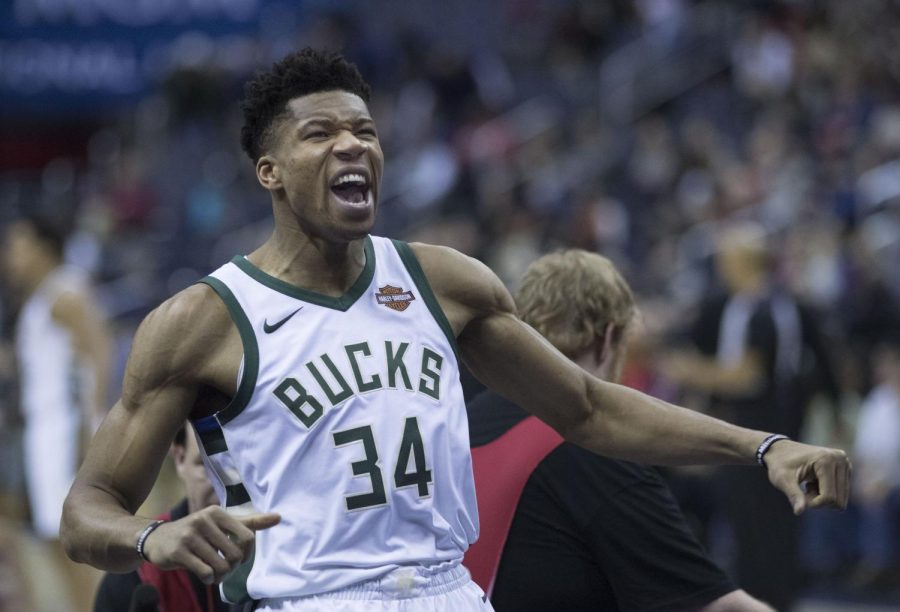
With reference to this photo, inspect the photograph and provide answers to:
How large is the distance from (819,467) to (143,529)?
55.2 inches

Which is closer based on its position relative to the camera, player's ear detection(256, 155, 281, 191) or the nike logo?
the nike logo

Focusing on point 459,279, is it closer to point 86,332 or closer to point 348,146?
point 348,146

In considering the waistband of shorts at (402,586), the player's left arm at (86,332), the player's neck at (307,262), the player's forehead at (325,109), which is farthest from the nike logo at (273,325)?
the player's left arm at (86,332)

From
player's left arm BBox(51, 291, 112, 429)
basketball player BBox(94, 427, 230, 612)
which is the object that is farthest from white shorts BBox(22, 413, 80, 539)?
basketball player BBox(94, 427, 230, 612)

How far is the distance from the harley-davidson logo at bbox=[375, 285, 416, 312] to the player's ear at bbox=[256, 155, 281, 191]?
0.34 m

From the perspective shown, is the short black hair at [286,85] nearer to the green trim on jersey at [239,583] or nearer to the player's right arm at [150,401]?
the player's right arm at [150,401]

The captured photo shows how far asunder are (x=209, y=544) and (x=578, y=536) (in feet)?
4.66

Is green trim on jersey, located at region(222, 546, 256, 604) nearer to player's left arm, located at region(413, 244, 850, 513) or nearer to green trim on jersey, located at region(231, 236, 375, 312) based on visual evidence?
green trim on jersey, located at region(231, 236, 375, 312)

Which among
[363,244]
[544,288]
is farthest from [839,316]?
[363,244]

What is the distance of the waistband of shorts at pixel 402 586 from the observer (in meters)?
3.13

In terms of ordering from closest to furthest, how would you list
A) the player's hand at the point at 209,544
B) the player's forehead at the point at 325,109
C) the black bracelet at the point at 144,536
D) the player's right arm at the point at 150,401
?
the player's hand at the point at 209,544
the black bracelet at the point at 144,536
the player's right arm at the point at 150,401
the player's forehead at the point at 325,109

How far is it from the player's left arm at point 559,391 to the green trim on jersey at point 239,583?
2.35 ft

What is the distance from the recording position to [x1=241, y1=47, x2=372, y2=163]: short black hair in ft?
11.0

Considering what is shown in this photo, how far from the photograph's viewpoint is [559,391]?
3.58 metres
